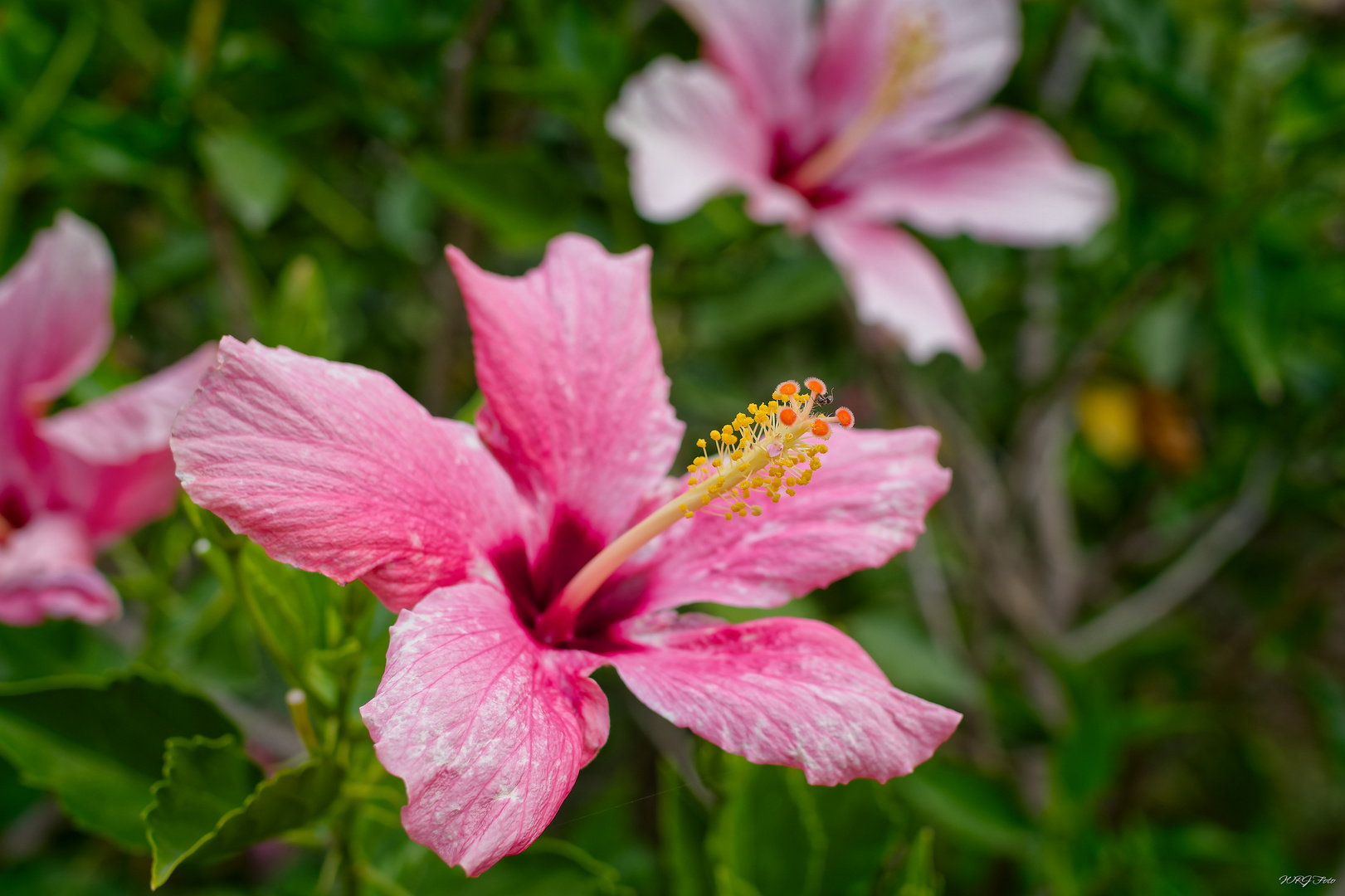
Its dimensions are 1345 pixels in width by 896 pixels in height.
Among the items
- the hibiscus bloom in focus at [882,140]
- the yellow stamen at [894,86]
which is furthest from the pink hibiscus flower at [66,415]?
the yellow stamen at [894,86]

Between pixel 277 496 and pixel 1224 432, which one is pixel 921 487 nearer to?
pixel 277 496

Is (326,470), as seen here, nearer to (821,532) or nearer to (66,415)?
(821,532)

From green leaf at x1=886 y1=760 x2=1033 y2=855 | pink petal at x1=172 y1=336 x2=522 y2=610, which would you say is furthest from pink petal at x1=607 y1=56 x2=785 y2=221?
green leaf at x1=886 y1=760 x2=1033 y2=855

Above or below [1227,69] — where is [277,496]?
above

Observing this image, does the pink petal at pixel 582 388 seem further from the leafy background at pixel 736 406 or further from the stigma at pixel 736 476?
the leafy background at pixel 736 406

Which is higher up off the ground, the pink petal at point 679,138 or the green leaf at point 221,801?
the pink petal at point 679,138

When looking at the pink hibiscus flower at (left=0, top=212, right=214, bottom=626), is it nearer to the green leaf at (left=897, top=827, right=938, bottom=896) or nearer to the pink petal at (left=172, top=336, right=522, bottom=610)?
the pink petal at (left=172, top=336, right=522, bottom=610)

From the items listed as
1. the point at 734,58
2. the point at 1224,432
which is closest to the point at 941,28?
the point at 734,58


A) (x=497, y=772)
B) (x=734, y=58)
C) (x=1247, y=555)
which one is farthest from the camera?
(x=1247, y=555)
